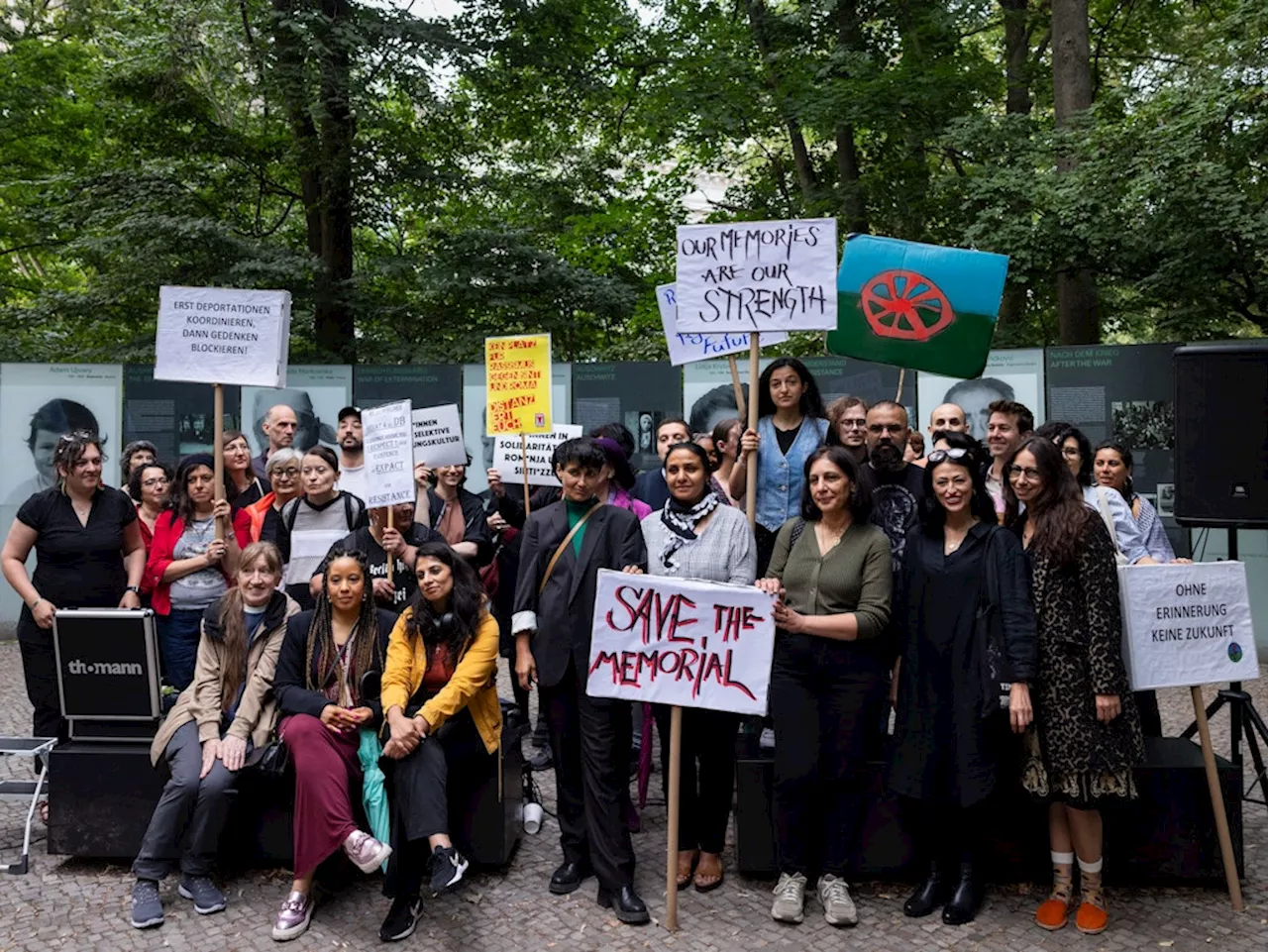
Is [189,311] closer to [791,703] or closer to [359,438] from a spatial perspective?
[359,438]

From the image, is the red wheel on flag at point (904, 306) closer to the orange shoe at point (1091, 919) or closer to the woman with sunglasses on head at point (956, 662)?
the woman with sunglasses on head at point (956, 662)

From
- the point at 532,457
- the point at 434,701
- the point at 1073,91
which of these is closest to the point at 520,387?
the point at 532,457

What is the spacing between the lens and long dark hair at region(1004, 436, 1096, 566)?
429cm

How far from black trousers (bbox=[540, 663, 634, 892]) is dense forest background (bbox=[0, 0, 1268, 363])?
23.2ft

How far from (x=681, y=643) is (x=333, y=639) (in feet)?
5.38

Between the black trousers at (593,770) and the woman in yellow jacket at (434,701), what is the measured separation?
342 millimetres

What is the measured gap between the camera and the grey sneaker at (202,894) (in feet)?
15.1

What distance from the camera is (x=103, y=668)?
521cm

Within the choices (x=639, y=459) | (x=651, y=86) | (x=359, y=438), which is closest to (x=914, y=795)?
(x=359, y=438)

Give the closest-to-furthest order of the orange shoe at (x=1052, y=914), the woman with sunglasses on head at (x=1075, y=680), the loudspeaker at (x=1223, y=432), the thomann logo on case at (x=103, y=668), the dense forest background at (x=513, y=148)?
the woman with sunglasses on head at (x=1075, y=680), the orange shoe at (x=1052, y=914), the thomann logo on case at (x=103, y=668), the loudspeaker at (x=1223, y=432), the dense forest background at (x=513, y=148)

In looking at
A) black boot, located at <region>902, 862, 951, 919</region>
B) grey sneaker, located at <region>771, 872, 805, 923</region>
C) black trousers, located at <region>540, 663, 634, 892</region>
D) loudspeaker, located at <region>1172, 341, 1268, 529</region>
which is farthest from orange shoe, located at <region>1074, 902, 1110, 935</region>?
loudspeaker, located at <region>1172, 341, 1268, 529</region>

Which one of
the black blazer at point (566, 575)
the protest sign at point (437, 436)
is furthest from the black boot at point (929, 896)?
the protest sign at point (437, 436)

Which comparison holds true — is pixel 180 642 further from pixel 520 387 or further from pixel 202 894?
pixel 520 387

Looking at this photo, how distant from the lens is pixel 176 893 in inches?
190
